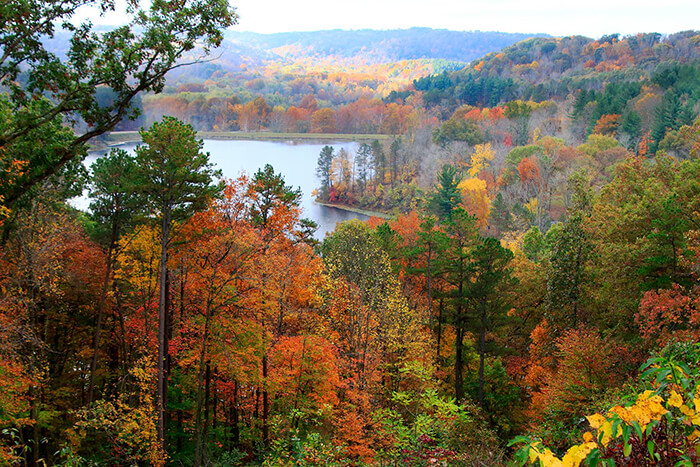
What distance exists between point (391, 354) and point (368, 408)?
526cm

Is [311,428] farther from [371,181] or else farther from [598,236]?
[371,181]

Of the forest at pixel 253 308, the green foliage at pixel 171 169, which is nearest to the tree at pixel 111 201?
the forest at pixel 253 308

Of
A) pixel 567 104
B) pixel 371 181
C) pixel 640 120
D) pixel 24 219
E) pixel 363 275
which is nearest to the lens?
pixel 24 219

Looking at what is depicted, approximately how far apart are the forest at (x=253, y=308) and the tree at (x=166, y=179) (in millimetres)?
71

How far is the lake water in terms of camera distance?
60.7 m

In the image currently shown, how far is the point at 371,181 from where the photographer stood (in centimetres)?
7419

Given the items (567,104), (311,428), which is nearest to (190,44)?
(311,428)

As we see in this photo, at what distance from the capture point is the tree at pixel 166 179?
13938 millimetres

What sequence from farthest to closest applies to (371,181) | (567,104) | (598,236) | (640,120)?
(567,104) < (371,181) < (640,120) < (598,236)

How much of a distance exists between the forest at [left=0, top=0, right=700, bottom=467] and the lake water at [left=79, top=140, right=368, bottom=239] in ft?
106

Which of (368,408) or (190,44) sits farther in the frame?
(368,408)

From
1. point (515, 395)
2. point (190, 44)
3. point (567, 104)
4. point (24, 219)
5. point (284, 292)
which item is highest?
point (567, 104)

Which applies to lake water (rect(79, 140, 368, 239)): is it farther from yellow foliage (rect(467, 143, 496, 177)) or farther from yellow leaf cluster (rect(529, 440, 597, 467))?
yellow leaf cluster (rect(529, 440, 597, 467))

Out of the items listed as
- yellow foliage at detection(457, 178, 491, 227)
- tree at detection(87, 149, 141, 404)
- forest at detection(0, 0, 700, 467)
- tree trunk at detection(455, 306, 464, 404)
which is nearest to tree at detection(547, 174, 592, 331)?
forest at detection(0, 0, 700, 467)
